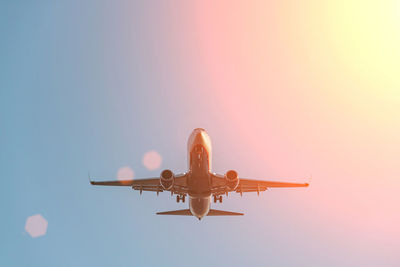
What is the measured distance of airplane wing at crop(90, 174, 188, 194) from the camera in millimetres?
30647

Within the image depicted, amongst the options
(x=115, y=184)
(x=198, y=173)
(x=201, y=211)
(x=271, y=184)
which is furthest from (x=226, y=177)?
(x=115, y=184)

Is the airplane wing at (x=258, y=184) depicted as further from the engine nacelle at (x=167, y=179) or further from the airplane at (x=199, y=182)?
the engine nacelle at (x=167, y=179)

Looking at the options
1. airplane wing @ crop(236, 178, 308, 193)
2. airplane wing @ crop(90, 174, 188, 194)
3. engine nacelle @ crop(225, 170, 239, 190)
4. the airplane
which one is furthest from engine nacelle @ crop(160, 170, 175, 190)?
airplane wing @ crop(236, 178, 308, 193)

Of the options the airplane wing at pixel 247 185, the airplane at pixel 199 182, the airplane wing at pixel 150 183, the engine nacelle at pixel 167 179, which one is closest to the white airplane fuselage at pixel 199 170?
the airplane at pixel 199 182

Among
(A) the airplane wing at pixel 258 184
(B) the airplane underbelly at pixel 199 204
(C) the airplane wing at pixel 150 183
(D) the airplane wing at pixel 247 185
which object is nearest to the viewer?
(D) the airplane wing at pixel 247 185

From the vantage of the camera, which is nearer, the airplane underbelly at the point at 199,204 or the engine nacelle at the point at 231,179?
the engine nacelle at the point at 231,179

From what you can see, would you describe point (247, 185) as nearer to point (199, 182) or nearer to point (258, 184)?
point (258, 184)

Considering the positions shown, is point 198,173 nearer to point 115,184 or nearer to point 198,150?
point 198,150

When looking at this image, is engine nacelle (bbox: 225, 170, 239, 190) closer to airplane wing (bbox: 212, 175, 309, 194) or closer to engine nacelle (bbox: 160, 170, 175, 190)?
airplane wing (bbox: 212, 175, 309, 194)

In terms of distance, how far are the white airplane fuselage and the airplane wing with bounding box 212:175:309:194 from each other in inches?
31.0

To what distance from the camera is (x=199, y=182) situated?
29156 millimetres

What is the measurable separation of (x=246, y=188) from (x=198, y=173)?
1110cm

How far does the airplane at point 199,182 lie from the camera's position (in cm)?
2699

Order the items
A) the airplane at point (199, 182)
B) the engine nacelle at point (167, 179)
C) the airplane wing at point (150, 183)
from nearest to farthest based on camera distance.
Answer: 1. the engine nacelle at point (167, 179)
2. the airplane at point (199, 182)
3. the airplane wing at point (150, 183)
